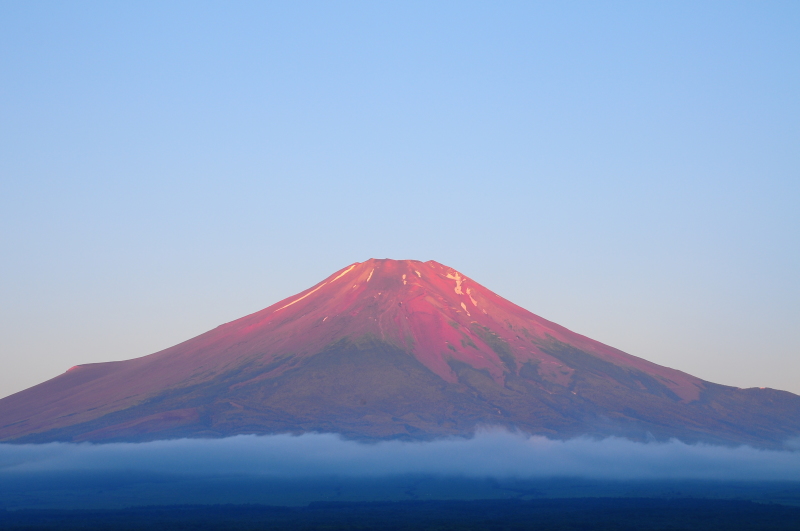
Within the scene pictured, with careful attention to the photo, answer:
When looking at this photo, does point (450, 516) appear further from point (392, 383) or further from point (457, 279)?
point (457, 279)

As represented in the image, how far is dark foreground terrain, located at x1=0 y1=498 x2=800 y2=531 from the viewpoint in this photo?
76250 mm

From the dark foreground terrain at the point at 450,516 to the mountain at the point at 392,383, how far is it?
88.6 ft

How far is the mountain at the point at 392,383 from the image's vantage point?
122625mm

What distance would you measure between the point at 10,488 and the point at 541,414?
67351 millimetres

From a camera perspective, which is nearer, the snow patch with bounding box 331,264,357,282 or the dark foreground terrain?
the dark foreground terrain

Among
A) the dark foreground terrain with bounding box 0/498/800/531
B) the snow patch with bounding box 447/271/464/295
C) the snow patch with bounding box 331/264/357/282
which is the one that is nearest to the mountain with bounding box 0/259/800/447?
the snow patch with bounding box 447/271/464/295

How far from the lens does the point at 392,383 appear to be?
126500 millimetres

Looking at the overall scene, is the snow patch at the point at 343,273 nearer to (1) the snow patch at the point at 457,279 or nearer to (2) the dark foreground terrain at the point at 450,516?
(1) the snow patch at the point at 457,279

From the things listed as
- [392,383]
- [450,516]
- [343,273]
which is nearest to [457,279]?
[343,273]

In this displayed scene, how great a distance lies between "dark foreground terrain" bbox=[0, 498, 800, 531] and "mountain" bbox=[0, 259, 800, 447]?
2699cm

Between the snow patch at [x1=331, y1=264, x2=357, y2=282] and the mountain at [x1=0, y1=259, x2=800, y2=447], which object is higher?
the snow patch at [x1=331, y1=264, x2=357, y2=282]

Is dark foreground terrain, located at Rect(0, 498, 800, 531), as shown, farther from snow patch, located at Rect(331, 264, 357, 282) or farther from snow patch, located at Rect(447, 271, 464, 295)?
snow patch, located at Rect(331, 264, 357, 282)

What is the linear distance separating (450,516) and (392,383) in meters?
43.5

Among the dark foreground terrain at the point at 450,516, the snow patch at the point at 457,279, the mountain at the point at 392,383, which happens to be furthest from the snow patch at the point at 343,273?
the dark foreground terrain at the point at 450,516
